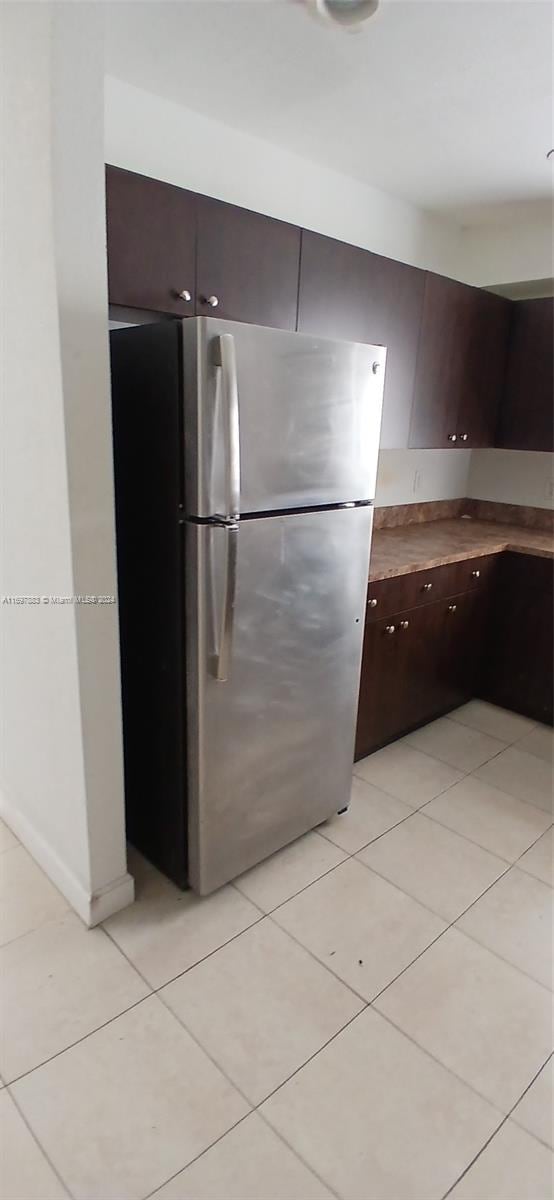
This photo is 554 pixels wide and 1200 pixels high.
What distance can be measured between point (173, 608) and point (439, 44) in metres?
1.62

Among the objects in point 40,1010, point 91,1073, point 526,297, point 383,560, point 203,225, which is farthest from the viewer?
point 526,297

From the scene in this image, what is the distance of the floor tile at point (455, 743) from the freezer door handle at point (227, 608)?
147 cm

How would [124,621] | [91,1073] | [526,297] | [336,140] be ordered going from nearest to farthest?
[91,1073] < [124,621] < [336,140] < [526,297]

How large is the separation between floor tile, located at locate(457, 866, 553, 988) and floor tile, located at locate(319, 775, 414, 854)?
1.33ft

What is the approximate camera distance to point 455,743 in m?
2.81

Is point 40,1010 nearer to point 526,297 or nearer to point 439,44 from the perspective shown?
point 439,44

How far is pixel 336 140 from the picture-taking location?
219cm

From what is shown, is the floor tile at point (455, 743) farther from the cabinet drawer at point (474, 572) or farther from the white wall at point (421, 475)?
the white wall at point (421, 475)

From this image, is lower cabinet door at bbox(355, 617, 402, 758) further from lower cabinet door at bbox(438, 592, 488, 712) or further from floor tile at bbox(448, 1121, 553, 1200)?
floor tile at bbox(448, 1121, 553, 1200)

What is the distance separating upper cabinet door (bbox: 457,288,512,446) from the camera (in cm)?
286

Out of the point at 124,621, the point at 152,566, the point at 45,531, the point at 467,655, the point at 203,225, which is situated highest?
the point at 203,225

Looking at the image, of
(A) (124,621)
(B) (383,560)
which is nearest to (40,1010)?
(A) (124,621)

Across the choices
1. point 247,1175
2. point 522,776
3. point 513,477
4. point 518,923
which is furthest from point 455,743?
point 247,1175

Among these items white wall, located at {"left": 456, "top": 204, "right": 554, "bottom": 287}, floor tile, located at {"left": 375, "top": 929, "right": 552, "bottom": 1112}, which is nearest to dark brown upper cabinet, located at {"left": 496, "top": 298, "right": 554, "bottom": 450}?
white wall, located at {"left": 456, "top": 204, "right": 554, "bottom": 287}
